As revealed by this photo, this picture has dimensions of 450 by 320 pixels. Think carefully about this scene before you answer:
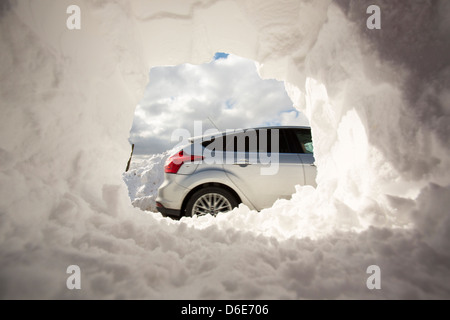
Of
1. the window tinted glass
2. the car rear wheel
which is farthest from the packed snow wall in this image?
the window tinted glass

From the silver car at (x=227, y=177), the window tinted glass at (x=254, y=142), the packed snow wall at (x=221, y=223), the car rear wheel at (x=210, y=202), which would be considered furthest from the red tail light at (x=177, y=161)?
the packed snow wall at (x=221, y=223)

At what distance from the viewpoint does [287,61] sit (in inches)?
93.2

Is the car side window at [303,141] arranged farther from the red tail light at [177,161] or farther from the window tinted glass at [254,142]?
the red tail light at [177,161]

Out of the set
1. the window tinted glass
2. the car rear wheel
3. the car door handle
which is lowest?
the car rear wheel

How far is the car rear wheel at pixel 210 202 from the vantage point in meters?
3.14

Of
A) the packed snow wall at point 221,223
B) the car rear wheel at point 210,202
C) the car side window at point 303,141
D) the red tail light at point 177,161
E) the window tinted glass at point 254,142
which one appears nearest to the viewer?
the packed snow wall at point 221,223

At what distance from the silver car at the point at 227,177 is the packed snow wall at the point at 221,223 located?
1.16 m

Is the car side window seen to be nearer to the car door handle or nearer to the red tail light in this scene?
the car door handle

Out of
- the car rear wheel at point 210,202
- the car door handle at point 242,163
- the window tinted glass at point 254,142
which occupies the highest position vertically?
the window tinted glass at point 254,142

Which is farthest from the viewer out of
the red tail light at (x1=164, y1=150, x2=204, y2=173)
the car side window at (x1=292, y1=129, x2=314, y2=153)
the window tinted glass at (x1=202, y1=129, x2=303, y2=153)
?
the car side window at (x1=292, y1=129, x2=314, y2=153)

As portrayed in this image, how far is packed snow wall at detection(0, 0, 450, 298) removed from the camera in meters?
1.07

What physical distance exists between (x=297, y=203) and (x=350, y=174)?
847 millimetres

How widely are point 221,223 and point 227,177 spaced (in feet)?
3.67
